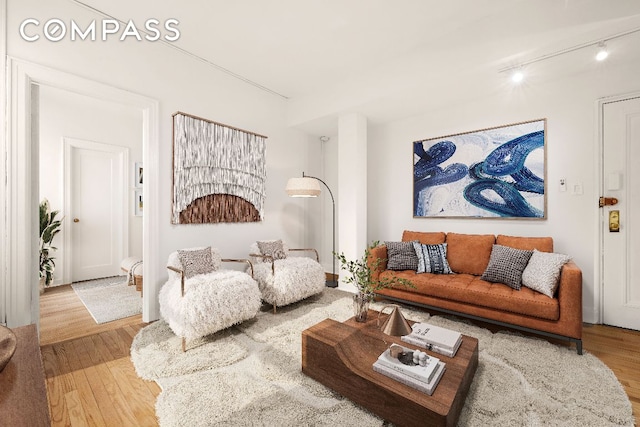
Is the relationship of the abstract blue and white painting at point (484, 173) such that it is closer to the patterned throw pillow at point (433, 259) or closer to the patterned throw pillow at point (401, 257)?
the patterned throw pillow at point (433, 259)

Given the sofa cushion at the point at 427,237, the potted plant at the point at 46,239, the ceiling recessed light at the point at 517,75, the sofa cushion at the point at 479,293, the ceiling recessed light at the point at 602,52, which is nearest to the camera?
the sofa cushion at the point at 479,293

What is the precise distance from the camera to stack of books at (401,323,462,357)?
1.72 metres

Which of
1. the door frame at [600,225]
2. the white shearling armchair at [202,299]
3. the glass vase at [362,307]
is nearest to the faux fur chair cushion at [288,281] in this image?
the white shearling armchair at [202,299]

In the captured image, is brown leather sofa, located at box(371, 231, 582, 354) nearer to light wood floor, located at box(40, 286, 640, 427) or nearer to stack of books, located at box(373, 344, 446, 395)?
light wood floor, located at box(40, 286, 640, 427)

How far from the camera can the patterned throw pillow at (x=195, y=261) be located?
2.82 m

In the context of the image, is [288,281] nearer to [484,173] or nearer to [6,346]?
[6,346]

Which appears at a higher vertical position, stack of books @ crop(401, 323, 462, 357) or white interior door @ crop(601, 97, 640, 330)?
white interior door @ crop(601, 97, 640, 330)

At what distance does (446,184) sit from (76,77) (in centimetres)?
421

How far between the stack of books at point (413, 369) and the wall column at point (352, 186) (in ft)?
7.89

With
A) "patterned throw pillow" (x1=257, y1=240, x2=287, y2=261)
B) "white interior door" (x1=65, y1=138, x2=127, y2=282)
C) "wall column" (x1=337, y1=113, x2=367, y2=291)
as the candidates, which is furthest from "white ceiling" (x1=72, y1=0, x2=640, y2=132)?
"white interior door" (x1=65, y1=138, x2=127, y2=282)

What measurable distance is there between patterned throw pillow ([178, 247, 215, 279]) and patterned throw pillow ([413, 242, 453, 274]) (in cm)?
235

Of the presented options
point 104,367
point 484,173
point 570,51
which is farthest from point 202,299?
point 570,51

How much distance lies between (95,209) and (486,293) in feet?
18.9

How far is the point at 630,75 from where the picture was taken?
271cm
